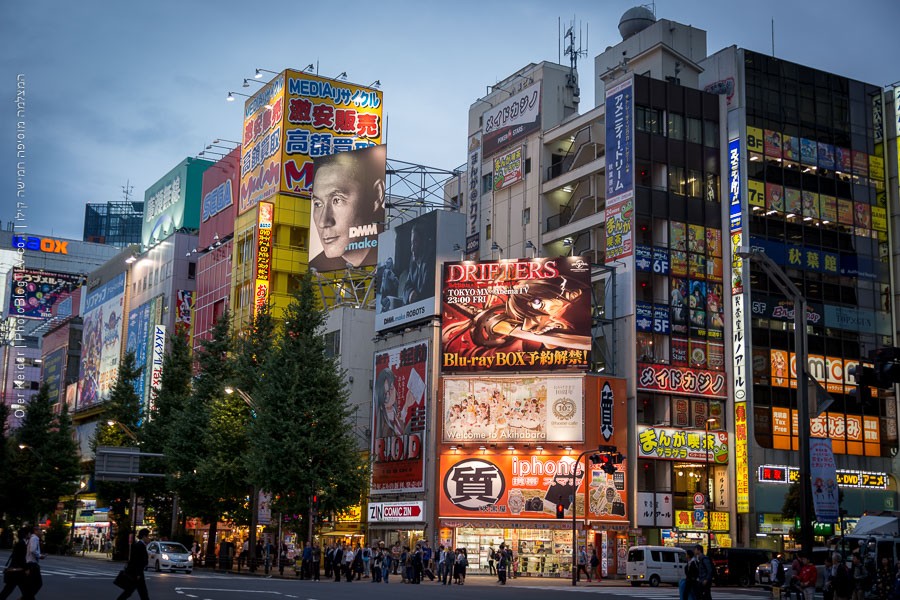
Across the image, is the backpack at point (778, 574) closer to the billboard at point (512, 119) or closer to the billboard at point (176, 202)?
the billboard at point (512, 119)

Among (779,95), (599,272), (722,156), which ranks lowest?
(599,272)

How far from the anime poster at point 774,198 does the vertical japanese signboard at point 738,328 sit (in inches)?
90.4

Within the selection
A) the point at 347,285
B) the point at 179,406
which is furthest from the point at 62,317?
the point at 179,406

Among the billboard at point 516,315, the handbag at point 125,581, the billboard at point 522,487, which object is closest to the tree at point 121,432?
the billboard at point 522,487

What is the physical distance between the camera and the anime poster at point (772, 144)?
66188 mm

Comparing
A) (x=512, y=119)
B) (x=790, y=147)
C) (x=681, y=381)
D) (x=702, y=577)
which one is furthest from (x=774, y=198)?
(x=702, y=577)

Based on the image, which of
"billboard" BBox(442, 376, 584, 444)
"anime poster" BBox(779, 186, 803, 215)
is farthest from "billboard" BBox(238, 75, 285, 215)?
"anime poster" BBox(779, 186, 803, 215)

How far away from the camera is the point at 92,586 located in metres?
31.5

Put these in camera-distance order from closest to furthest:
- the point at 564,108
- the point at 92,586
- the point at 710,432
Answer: the point at 92,586
the point at 710,432
the point at 564,108

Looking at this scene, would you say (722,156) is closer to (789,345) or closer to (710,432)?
(789,345)

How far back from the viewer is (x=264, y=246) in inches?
3334

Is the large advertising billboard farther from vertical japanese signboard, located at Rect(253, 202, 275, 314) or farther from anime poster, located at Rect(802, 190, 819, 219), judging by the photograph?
anime poster, located at Rect(802, 190, 819, 219)

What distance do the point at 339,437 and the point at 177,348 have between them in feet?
68.3

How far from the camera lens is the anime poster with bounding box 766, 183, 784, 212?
6544 cm
